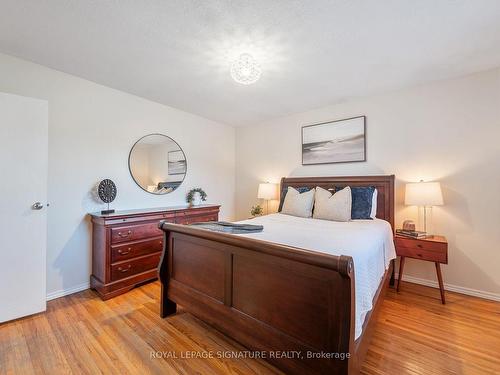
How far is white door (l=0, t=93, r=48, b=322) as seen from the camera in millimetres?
1956

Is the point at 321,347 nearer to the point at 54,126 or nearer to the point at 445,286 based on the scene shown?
the point at 445,286

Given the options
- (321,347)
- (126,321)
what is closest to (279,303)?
(321,347)

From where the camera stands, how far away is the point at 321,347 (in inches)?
47.4

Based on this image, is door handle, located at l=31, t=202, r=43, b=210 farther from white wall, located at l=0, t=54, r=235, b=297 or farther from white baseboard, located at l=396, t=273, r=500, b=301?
white baseboard, located at l=396, t=273, r=500, b=301

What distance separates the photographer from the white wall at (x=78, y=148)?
7.79 ft

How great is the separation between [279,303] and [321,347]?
31cm

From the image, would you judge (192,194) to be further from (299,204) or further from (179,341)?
(179,341)

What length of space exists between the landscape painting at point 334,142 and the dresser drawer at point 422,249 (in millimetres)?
1229

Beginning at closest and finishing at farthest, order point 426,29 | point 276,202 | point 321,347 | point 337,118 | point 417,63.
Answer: point 321,347
point 426,29
point 417,63
point 337,118
point 276,202

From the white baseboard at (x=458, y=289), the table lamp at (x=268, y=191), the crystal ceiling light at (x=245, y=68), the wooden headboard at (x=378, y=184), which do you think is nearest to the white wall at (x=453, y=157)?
the white baseboard at (x=458, y=289)

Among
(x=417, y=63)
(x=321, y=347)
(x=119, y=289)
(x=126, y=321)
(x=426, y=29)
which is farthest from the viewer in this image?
(x=119, y=289)

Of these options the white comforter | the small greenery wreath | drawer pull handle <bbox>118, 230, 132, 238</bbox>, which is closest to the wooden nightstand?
the white comforter

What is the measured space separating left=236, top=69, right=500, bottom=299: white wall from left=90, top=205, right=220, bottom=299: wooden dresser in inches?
111

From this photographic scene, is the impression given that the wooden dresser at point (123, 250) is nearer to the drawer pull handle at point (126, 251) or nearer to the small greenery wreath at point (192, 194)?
the drawer pull handle at point (126, 251)
